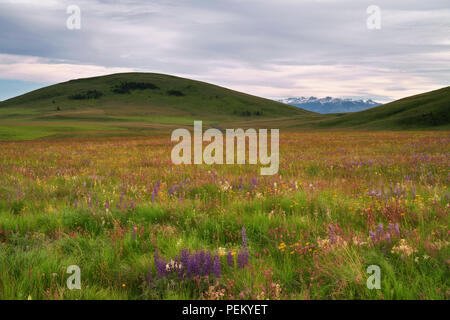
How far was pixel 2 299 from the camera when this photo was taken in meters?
2.40

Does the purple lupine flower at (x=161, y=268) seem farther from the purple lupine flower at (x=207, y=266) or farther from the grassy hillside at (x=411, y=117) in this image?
the grassy hillside at (x=411, y=117)

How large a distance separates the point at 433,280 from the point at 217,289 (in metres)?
2.02

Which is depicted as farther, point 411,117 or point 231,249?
point 411,117

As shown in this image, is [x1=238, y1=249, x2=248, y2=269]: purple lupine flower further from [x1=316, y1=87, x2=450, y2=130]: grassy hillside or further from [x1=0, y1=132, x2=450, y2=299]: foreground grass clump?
[x1=316, y1=87, x2=450, y2=130]: grassy hillside

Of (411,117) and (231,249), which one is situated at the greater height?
(411,117)

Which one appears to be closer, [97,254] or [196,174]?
[97,254]

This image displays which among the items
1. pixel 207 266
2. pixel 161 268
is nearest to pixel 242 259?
pixel 207 266

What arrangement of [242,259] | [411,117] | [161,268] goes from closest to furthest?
[161,268]
[242,259]
[411,117]

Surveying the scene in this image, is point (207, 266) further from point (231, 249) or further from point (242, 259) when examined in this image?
point (231, 249)

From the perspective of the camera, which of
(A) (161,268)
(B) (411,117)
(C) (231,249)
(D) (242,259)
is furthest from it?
(B) (411,117)

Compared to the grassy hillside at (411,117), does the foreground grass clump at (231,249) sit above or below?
below

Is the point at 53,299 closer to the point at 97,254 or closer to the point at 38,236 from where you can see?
the point at 97,254

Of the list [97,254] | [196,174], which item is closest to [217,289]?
[97,254]

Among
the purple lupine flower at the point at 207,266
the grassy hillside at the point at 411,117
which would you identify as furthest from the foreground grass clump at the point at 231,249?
the grassy hillside at the point at 411,117
